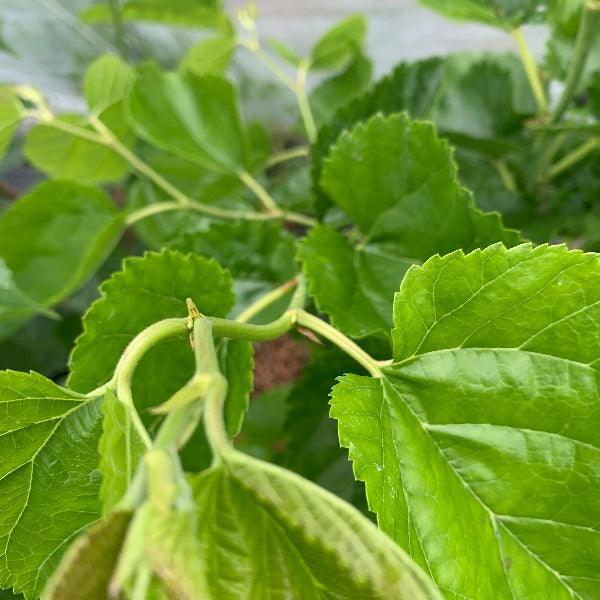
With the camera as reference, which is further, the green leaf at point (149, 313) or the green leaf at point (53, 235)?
the green leaf at point (53, 235)

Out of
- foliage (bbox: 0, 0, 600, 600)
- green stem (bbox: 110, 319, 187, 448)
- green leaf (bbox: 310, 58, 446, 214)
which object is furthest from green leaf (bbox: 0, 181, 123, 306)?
green stem (bbox: 110, 319, 187, 448)

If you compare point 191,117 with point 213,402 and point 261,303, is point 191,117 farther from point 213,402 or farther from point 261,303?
point 213,402

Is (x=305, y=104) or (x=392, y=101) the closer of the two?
(x=392, y=101)

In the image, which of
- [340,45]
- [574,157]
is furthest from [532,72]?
[340,45]

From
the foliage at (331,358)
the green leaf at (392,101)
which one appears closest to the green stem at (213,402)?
the foliage at (331,358)

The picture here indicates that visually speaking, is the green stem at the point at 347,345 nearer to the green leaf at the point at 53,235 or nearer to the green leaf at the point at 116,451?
the green leaf at the point at 116,451

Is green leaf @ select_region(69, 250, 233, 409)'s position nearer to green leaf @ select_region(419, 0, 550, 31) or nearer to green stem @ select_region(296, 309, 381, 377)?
green stem @ select_region(296, 309, 381, 377)
